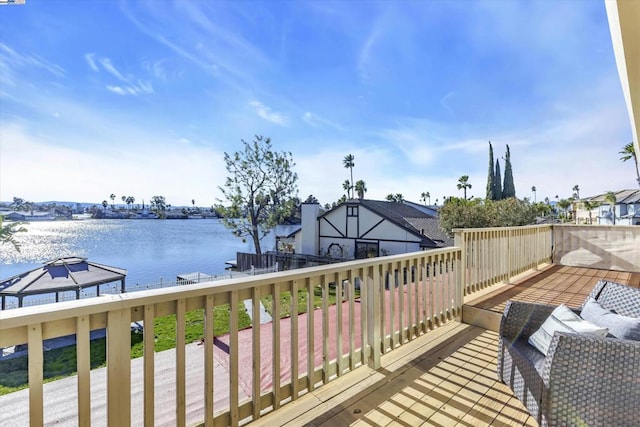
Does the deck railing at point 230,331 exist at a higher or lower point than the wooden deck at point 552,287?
higher

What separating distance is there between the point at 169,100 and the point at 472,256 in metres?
12.8

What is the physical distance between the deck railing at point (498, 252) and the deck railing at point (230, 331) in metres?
0.96

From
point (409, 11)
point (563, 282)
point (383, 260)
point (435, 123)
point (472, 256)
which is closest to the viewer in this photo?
point (383, 260)

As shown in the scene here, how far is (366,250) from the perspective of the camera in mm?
17047

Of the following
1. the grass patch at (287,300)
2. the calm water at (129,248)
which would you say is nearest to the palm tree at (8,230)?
the calm water at (129,248)

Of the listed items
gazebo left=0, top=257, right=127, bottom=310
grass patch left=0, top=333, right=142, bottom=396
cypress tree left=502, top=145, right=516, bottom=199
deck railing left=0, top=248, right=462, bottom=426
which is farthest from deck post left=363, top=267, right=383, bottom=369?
cypress tree left=502, top=145, right=516, bottom=199

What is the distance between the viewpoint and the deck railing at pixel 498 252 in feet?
13.7

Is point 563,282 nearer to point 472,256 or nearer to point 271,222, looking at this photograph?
point 472,256

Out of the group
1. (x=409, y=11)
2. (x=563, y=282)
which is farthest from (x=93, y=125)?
(x=563, y=282)

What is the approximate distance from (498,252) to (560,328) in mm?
3120

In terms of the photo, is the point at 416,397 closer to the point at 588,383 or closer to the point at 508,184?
the point at 588,383

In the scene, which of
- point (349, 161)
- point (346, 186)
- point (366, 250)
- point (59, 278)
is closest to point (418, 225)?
point (366, 250)

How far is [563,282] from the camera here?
5148mm

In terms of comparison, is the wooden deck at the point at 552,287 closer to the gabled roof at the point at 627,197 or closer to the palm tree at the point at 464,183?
the palm tree at the point at 464,183
